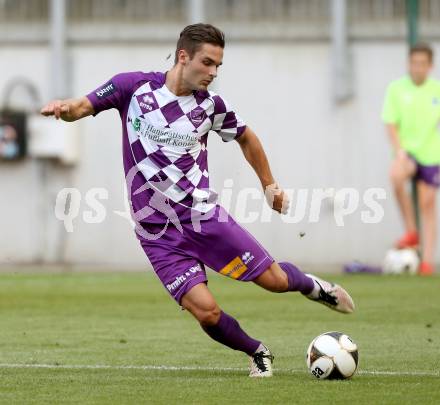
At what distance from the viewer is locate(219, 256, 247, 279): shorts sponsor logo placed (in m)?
7.59

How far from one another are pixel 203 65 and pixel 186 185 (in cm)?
71

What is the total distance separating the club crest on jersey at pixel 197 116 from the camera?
772cm

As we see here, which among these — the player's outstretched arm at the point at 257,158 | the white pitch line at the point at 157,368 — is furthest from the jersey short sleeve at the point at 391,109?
the white pitch line at the point at 157,368

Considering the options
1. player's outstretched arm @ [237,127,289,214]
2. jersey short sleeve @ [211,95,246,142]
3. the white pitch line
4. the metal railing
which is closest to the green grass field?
the white pitch line

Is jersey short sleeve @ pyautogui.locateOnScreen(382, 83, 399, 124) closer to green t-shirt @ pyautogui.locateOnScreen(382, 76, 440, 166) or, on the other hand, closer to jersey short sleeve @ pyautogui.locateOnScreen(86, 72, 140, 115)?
green t-shirt @ pyautogui.locateOnScreen(382, 76, 440, 166)

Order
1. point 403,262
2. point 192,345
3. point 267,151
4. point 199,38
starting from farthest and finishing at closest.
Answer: point 267,151, point 403,262, point 192,345, point 199,38

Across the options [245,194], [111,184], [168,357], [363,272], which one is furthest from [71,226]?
[168,357]

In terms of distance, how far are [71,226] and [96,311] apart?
729 cm

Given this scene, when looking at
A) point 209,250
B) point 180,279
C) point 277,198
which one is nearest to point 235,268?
point 209,250

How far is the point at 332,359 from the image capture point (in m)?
7.23

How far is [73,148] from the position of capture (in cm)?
1889

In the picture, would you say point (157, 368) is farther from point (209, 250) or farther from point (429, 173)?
point (429, 173)

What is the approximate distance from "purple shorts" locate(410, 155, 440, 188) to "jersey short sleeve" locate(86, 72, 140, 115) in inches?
326

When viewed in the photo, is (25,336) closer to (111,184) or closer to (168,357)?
(168,357)
